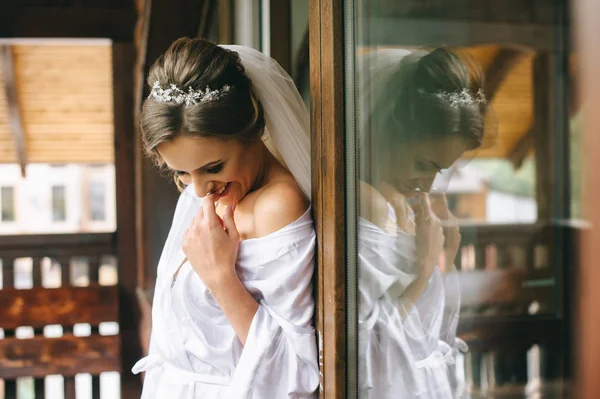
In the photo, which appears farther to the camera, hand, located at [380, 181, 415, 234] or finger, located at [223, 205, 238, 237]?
finger, located at [223, 205, 238, 237]

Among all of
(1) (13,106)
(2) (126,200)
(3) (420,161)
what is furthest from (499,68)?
(1) (13,106)

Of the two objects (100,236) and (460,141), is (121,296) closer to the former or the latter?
(100,236)

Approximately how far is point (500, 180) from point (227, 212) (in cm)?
74

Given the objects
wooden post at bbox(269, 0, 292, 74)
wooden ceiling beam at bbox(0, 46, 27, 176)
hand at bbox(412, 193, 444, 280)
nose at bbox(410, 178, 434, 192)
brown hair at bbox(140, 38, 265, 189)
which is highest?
wooden ceiling beam at bbox(0, 46, 27, 176)

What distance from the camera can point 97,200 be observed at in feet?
36.3

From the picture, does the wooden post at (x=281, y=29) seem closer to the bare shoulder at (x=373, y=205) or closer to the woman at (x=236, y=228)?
the woman at (x=236, y=228)

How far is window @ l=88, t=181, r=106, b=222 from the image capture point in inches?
429

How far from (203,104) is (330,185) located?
275mm

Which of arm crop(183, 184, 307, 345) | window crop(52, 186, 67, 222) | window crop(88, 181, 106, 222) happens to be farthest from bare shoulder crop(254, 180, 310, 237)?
window crop(52, 186, 67, 222)

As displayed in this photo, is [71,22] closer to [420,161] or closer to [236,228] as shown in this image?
[236,228]

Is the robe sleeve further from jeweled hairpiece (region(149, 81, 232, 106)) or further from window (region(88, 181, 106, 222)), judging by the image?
window (region(88, 181, 106, 222))

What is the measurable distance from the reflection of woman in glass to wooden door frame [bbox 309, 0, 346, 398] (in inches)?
2.2

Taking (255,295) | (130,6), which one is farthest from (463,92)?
(130,6)

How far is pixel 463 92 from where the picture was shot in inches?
17.8
